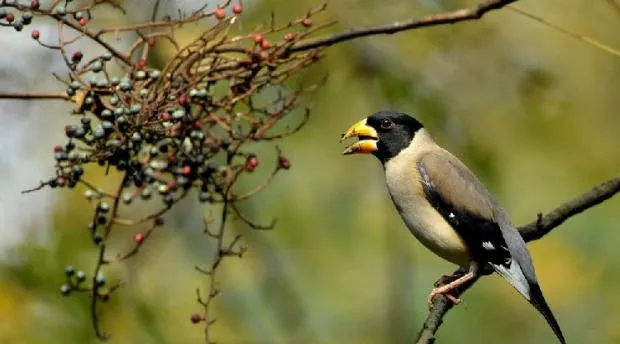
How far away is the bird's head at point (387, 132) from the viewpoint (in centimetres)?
512

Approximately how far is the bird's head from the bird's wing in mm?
156

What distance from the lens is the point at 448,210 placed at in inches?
192

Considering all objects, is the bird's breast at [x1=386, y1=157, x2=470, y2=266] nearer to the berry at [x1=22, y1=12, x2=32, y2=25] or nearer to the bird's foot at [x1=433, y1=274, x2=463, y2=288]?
the bird's foot at [x1=433, y1=274, x2=463, y2=288]

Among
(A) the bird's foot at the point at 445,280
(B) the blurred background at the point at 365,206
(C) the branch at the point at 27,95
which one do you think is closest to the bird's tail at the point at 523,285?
(A) the bird's foot at the point at 445,280

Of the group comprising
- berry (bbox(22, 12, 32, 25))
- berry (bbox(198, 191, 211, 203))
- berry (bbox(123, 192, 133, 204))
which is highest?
berry (bbox(22, 12, 32, 25))

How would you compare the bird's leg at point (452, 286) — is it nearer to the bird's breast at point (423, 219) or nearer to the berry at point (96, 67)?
the bird's breast at point (423, 219)

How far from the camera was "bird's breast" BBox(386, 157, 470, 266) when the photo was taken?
4844 millimetres

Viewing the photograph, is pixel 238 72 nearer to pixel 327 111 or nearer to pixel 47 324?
pixel 47 324

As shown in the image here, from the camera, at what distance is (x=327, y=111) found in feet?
23.2

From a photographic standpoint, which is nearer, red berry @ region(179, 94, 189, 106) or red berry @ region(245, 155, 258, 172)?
red berry @ region(179, 94, 189, 106)

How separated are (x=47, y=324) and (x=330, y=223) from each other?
300 centimetres

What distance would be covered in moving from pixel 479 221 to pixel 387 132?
62 centimetres

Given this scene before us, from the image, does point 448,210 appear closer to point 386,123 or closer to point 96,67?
point 386,123

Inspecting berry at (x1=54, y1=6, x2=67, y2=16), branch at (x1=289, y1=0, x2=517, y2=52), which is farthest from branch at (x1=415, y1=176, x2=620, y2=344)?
berry at (x1=54, y1=6, x2=67, y2=16)
